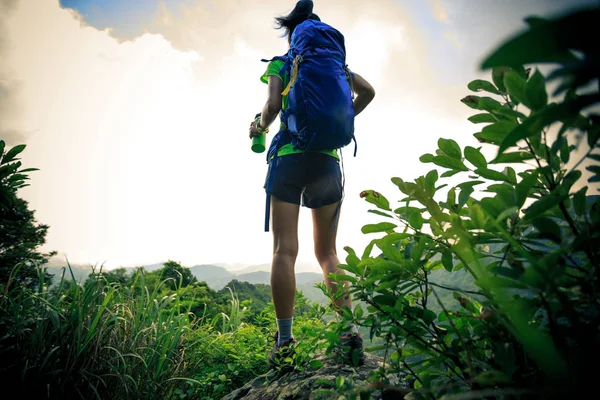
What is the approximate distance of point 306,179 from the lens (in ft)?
6.39

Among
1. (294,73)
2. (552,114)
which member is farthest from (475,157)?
(294,73)

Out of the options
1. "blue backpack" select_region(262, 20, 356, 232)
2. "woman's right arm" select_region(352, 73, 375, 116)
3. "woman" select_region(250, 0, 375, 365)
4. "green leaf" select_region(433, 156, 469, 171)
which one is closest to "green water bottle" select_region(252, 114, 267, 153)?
"woman" select_region(250, 0, 375, 365)

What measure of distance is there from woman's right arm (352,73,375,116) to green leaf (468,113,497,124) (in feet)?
5.80

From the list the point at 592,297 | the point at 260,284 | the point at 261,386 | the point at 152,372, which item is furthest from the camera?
the point at 260,284

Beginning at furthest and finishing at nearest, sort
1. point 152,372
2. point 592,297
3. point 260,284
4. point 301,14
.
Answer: point 260,284 → point 301,14 → point 152,372 → point 592,297

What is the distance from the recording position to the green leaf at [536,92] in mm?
440

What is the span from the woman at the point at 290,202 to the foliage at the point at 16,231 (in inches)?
63.7

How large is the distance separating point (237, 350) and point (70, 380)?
114 cm

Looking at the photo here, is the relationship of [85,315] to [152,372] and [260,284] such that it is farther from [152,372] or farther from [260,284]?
[260,284]

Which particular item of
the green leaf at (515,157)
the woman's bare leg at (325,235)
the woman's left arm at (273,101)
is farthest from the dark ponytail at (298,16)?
the green leaf at (515,157)

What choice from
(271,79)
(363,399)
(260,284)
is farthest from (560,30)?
(260,284)

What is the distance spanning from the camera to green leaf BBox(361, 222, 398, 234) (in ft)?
2.28

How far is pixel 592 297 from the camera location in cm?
42

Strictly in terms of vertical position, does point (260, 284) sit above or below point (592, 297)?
below
